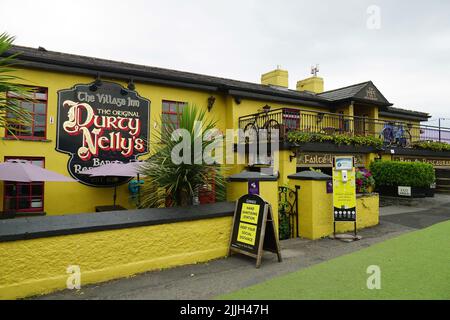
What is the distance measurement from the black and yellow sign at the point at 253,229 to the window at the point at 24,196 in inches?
273

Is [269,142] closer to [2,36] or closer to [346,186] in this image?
[346,186]

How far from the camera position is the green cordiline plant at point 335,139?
37.0 feet

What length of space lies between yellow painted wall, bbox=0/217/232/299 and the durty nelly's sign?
5.06 m

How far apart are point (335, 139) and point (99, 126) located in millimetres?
8980

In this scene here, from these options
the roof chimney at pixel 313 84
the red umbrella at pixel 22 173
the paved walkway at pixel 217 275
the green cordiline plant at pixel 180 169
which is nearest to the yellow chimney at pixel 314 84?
the roof chimney at pixel 313 84

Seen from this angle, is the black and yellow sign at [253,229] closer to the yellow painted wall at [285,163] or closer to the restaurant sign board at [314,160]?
the yellow painted wall at [285,163]

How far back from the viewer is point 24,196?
9.23 metres

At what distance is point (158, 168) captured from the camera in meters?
5.66

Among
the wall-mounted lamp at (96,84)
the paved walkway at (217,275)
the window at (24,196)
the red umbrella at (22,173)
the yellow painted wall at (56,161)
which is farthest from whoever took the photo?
the wall-mounted lamp at (96,84)

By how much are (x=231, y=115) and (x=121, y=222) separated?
921 cm

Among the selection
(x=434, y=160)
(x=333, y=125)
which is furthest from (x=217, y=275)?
(x=434, y=160)

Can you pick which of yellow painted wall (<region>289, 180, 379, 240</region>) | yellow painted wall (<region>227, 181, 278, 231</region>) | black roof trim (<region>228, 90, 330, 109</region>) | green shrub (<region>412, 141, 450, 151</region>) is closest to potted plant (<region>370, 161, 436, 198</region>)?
green shrub (<region>412, 141, 450, 151</region>)

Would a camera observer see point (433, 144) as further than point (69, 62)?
Yes
